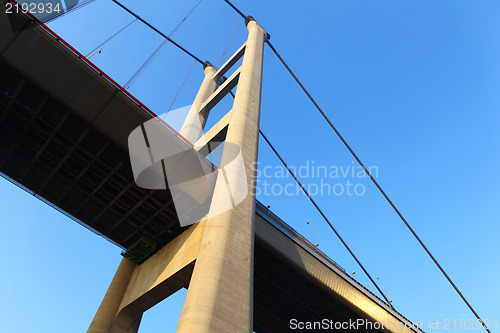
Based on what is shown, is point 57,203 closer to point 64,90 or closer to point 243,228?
point 64,90

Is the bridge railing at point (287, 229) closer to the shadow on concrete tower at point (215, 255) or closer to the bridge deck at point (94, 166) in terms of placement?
the bridge deck at point (94, 166)

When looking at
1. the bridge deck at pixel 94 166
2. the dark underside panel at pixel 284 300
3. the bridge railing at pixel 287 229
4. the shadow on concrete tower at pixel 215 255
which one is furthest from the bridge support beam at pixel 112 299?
the bridge railing at pixel 287 229

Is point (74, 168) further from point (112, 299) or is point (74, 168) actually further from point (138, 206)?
point (112, 299)

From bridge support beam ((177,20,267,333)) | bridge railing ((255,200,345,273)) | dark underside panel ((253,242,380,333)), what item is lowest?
bridge support beam ((177,20,267,333))

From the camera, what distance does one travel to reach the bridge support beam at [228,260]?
12805 mm

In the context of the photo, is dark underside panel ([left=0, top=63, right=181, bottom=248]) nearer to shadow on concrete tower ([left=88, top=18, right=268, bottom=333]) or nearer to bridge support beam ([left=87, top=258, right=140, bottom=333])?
bridge support beam ([left=87, top=258, right=140, bottom=333])

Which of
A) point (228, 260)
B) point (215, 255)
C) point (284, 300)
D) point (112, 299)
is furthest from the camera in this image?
point (284, 300)

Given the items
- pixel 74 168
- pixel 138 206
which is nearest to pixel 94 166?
pixel 74 168

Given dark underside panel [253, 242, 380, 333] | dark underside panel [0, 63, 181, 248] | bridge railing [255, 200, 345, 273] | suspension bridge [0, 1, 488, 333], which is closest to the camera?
suspension bridge [0, 1, 488, 333]

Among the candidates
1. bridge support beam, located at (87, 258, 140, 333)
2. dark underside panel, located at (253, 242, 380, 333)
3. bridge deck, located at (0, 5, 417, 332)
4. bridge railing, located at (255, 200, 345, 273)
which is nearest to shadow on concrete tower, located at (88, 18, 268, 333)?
bridge support beam, located at (87, 258, 140, 333)

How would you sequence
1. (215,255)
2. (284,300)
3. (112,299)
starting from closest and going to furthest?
(215,255) < (112,299) < (284,300)

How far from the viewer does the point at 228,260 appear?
14.5 m

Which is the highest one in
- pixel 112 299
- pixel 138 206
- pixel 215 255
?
pixel 138 206

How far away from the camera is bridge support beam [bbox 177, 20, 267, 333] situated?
12.8 meters
